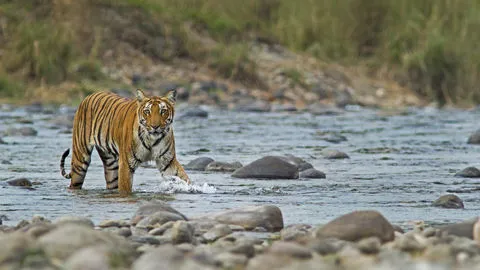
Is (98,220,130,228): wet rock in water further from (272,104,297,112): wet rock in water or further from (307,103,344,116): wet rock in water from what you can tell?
(272,104,297,112): wet rock in water

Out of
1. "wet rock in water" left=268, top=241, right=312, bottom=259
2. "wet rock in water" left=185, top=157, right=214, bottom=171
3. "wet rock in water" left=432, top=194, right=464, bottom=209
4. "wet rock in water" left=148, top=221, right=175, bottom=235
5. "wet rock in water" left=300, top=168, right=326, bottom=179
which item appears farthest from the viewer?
"wet rock in water" left=185, top=157, right=214, bottom=171

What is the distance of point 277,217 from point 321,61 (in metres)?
21.2

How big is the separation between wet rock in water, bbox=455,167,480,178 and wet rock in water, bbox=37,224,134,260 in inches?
247

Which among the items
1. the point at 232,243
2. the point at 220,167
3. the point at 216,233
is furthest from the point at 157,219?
the point at 220,167

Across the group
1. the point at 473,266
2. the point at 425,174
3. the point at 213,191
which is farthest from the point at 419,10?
the point at 473,266

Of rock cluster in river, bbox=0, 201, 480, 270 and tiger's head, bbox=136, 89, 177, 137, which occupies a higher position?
tiger's head, bbox=136, 89, 177, 137

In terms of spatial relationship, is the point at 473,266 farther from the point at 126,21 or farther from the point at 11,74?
the point at 126,21

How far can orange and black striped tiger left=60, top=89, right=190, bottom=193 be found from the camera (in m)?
9.66

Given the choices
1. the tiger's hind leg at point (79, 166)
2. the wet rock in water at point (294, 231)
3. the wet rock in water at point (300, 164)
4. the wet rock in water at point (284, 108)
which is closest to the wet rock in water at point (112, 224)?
the wet rock in water at point (294, 231)

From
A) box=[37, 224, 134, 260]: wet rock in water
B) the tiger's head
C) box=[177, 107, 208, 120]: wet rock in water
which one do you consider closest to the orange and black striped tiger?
the tiger's head

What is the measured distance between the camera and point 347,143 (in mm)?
15984

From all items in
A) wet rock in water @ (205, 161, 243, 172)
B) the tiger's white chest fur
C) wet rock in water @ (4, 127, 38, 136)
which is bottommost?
wet rock in water @ (205, 161, 243, 172)

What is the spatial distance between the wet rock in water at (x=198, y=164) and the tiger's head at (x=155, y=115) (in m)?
2.46

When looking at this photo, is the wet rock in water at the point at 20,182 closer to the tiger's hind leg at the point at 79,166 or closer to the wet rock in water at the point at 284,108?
the tiger's hind leg at the point at 79,166
